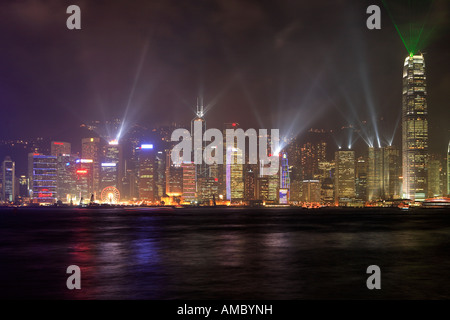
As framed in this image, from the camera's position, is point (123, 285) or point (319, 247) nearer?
point (123, 285)

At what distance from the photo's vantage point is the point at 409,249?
162ft

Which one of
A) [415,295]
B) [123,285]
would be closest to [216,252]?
[123,285]

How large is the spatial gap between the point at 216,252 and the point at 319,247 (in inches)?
524

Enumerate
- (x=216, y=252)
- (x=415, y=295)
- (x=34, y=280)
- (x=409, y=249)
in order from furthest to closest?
(x=409, y=249) < (x=216, y=252) < (x=34, y=280) < (x=415, y=295)

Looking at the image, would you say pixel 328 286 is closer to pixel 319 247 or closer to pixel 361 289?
pixel 361 289

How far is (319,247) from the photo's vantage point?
5138 cm

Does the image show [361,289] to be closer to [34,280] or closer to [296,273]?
[296,273]

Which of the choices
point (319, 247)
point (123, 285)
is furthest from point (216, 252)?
point (123, 285)

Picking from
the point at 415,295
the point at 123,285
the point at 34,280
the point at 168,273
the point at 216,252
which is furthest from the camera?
the point at 216,252
